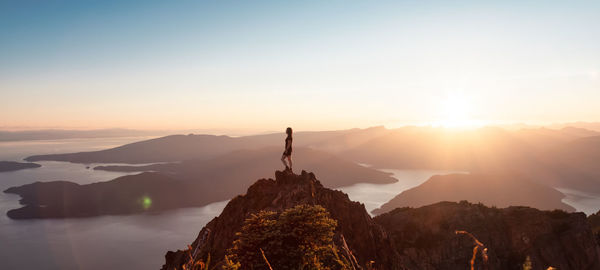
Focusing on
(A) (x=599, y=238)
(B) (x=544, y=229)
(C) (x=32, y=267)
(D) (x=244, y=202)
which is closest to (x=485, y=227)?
(B) (x=544, y=229)

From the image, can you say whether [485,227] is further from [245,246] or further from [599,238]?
→ [245,246]

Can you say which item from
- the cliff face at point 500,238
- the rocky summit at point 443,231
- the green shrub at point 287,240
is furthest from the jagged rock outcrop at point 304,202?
the cliff face at point 500,238

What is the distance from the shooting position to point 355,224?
30.6m

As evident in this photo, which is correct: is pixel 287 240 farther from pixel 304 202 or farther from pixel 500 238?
pixel 500 238

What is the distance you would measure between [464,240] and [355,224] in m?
24.4

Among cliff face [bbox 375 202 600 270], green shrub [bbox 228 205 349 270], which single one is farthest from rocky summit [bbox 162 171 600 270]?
green shrub [bbox 228 205 349 270]

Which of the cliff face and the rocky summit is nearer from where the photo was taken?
the rocky summit

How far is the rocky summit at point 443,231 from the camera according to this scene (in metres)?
29.6

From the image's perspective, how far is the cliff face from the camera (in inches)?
1682

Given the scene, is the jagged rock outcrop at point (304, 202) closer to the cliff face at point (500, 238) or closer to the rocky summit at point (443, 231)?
the rocky summit at point (443, 231)

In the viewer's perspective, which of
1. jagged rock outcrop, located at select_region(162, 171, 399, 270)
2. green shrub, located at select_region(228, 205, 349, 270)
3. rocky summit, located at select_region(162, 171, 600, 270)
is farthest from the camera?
rocky summit, located at select_region(162, 171, 600, 270)

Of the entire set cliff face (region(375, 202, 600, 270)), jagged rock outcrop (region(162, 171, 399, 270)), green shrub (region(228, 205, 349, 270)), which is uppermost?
green shrub (region(228, 205, 349, 270))

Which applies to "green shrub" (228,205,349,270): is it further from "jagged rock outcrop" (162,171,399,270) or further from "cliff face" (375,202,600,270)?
"cliff face" (375,202,600,270)

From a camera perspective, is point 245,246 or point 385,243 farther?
point 385,243
